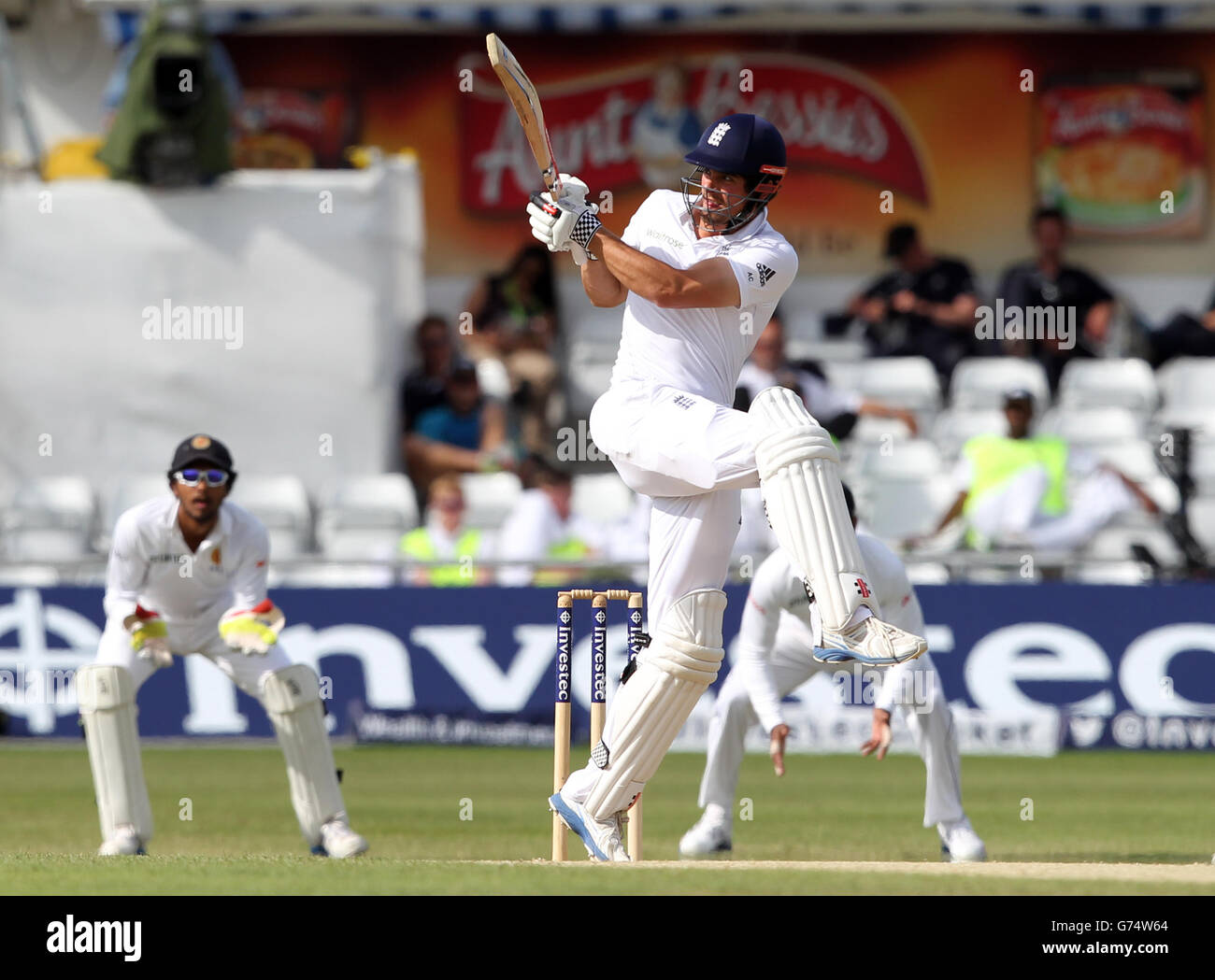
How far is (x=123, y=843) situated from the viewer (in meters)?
8.50

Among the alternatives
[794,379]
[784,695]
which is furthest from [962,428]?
[784,695]

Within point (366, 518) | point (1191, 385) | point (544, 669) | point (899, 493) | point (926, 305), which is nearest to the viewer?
point (544, 669)

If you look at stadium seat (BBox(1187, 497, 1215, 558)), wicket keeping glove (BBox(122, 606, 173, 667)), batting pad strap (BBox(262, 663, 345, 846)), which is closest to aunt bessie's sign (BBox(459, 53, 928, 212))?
stadium seat (BBox(1187, 497, 1215, 558))

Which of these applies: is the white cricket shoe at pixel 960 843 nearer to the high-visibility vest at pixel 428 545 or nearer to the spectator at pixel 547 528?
the spectator at pixel 547 528

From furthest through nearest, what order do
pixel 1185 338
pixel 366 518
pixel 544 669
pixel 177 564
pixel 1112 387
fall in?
1. pixel 1185 338
2. pixel 1112 387
3. pixel 366 518
4. pixel 544 669
5. pixel 177 564

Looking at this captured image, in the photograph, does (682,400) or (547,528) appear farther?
(547,528)

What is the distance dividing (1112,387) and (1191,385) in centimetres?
76

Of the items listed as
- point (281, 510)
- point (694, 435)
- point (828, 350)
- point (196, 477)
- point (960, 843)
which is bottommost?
point (960, 843)

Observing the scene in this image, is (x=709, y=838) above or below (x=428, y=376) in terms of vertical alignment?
below

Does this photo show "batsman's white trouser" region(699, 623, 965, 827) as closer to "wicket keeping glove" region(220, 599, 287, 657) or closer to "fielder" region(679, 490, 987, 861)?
"fielder" region(679, 490, 987, 861)

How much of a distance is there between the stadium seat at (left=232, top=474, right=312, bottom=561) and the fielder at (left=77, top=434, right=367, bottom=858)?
17.2 feet

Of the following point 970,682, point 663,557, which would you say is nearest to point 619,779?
point 663,557

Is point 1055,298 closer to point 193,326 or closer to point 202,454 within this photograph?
point 193,326

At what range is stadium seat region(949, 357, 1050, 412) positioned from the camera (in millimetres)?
15547
